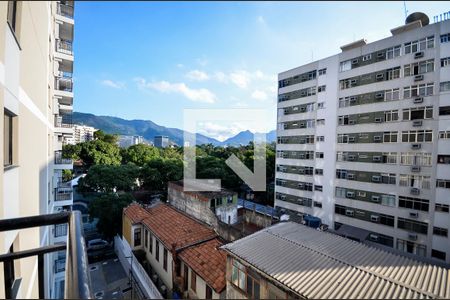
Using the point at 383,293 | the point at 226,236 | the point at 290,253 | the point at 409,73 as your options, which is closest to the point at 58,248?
the point at 383,293

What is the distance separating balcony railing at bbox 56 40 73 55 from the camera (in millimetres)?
7133

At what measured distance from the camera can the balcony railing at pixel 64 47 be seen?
23.4 ft

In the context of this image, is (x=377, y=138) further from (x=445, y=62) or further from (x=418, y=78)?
(x=445, y=62)

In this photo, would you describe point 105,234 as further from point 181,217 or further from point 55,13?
point 55,13

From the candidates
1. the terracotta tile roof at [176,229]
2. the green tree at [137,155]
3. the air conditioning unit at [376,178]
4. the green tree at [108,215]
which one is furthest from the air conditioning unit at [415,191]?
the green tree at [137,155]

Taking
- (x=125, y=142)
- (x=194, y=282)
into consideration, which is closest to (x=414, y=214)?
(x=194, y=282)

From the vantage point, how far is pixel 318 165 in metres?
13.8

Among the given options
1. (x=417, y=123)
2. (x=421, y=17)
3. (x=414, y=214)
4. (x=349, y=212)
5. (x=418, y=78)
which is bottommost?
(x=349, y=212)

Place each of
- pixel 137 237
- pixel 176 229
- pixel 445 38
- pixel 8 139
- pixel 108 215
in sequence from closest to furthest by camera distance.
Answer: pixel 8 139 → pixel 176 229 → pixel 137 237 → pixel 445 38 → pixel 108 215

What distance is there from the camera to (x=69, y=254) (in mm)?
868

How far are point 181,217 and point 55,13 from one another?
7186 mm

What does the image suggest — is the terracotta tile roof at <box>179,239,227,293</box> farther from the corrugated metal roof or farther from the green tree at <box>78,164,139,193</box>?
the green tree at <box>78,164,139,193</box>

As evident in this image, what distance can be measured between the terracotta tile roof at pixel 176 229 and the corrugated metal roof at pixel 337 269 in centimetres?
208

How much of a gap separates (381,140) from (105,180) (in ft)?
54.0
